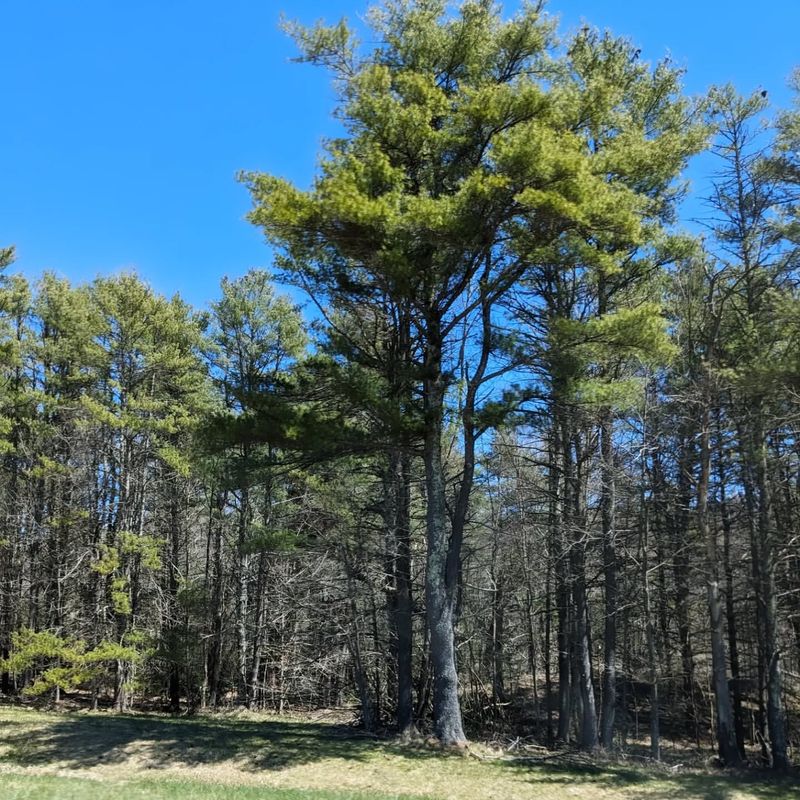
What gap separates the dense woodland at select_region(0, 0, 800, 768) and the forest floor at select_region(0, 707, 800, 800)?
1311 mm

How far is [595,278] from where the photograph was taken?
11.9 m

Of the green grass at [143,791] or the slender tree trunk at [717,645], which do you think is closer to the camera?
the green grass at [143,791]

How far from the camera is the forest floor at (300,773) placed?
287 inches

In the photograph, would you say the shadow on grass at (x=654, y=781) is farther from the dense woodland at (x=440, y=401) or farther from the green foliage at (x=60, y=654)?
the green foliage at (x=60, y=654)

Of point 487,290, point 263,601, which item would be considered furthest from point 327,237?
point 263,601

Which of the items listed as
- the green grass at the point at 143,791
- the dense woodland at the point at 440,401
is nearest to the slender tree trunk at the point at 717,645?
the dense woodland at the point at 440,401

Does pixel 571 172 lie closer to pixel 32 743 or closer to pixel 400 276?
pixel 400 276

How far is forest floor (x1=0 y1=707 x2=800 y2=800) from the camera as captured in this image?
7289 millimetres

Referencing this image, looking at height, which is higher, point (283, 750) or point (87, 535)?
point (87, 535)

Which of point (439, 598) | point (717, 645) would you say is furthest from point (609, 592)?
point (439, 598)

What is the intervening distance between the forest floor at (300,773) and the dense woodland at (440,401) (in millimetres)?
1311

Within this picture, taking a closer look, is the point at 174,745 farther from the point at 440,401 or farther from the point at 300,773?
the point at 440,401

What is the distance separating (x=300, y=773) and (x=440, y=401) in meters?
5.54

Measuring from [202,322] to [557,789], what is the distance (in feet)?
55.9
